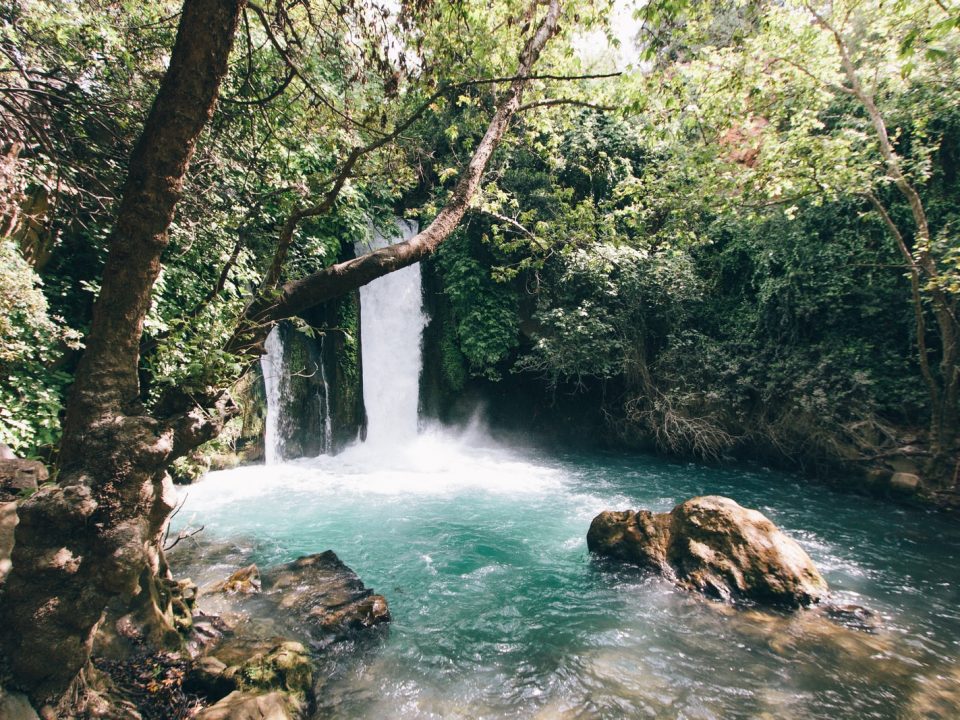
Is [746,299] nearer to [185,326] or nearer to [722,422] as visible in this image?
[722,422]

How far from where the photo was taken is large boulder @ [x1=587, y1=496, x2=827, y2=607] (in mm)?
5328

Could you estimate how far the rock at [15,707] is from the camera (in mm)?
2208

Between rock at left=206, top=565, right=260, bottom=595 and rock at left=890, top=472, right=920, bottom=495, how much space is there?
10.9m

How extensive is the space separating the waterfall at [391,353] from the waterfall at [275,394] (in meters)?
2.55

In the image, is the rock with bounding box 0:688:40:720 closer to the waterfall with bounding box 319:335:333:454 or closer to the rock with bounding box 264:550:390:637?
the rock with bounding box 264:550:390:637

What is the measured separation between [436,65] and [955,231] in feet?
33.9

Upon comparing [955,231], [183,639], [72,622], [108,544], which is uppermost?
[955,231]

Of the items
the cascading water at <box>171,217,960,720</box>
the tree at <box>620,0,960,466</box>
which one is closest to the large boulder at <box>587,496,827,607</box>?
the cascading water at <box>171,217,960,720</box>

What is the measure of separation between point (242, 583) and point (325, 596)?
0.96 m

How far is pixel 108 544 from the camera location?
94.5 inches

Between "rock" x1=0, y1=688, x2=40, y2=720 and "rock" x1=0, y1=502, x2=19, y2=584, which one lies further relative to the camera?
"rock" x1=0, y1=502, x2=19, y2=584

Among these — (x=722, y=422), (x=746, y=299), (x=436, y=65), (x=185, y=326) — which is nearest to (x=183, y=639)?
(x=185, y=326)

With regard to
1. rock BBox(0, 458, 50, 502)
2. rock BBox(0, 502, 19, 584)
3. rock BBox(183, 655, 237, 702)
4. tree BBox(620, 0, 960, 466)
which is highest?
tree BBox(620, 0, 960, 466)

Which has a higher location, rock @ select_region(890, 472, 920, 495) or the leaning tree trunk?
the leaning tree trunk
